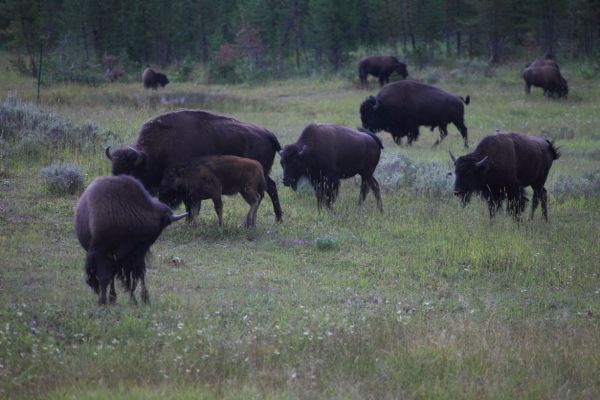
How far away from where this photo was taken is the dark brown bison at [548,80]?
3419 cm

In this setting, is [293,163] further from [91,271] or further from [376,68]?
[376,68]

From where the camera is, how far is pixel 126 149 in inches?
461

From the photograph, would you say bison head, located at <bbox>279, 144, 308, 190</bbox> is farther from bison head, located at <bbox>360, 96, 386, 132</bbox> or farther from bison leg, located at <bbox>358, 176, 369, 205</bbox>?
bison head, located at <bbox>360, 96, 386, 132</bbox>

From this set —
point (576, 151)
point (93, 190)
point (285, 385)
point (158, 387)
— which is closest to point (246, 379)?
point (285, 385)

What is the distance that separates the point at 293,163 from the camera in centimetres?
1373

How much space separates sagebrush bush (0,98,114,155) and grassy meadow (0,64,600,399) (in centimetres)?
15

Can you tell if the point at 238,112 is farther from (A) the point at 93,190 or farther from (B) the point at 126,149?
(A) the point at 93,190

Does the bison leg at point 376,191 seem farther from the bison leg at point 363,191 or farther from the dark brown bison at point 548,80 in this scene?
the dark brown bison at point 548,80

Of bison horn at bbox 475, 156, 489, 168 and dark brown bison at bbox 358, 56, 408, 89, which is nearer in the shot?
bison horn at bbox 475, 156, 489, 168

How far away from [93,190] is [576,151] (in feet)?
58.9

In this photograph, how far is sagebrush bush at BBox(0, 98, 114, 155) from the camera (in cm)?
1728

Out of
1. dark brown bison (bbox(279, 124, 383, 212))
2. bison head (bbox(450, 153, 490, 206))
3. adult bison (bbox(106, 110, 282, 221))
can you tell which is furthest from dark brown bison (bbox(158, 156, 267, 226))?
bison head (bbox(450, 153, 490, 206))

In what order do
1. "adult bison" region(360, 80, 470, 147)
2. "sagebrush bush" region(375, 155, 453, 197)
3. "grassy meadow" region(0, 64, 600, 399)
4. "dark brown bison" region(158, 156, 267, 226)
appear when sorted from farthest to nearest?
"adult bison" region(360, 80, 470, 147) < "sagebrush bush" region(375, 155, 453, 197) < "dark brown bison" region(158, 156, 267, 226) < "grassy meadow" region(0, 64, 600, 399)

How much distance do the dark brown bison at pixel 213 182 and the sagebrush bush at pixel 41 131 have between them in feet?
20.6
